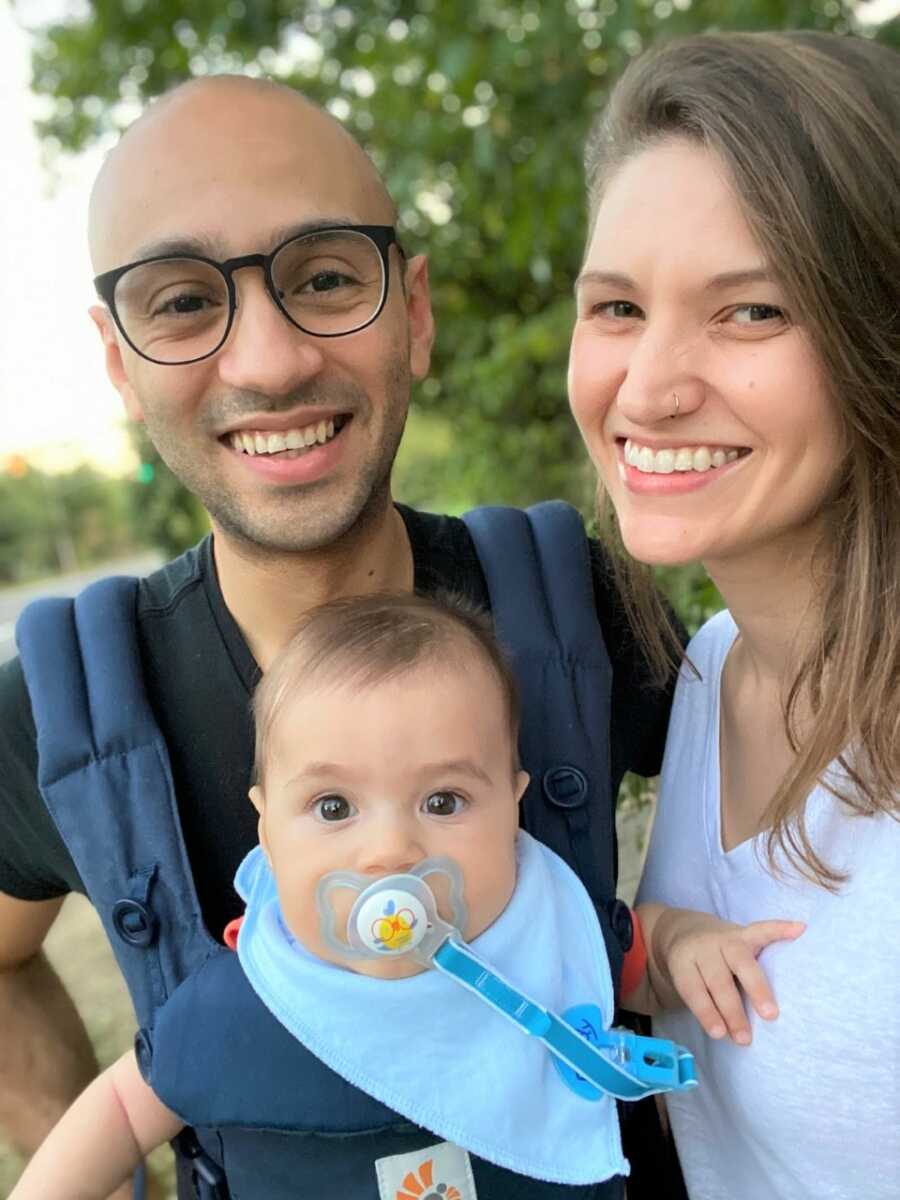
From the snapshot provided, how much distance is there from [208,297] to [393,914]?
102 cm

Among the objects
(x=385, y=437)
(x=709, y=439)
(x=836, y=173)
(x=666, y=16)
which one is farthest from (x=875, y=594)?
(x=666, y=16)

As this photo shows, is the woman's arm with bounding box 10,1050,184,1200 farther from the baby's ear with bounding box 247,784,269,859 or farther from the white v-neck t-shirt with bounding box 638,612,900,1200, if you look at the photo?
the white v-neck t-shirt with bounding box 638,612,900,1200

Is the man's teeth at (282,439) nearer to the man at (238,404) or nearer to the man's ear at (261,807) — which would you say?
the man at (238,404)

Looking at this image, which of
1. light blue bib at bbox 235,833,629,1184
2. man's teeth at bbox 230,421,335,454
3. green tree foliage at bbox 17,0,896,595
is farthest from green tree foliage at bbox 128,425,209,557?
light blue bib at bbox 235,833,629,1184

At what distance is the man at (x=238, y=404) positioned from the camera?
173 cm


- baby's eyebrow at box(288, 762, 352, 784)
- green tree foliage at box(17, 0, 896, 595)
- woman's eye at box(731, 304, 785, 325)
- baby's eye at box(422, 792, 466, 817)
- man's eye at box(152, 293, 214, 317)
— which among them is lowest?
baby's eye at box(422, 792, 466, 817)

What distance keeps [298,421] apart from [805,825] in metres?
1.00

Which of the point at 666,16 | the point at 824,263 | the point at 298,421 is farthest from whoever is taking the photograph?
the point at 666,16

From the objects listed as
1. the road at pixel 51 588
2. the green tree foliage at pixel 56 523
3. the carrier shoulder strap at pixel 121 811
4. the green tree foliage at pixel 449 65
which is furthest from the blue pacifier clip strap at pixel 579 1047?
the green tree foliage at pixel 56 523

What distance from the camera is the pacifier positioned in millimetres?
1391

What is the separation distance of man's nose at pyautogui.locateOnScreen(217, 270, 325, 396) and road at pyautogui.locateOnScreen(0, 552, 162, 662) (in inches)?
441

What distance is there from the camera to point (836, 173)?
1372 millimetres

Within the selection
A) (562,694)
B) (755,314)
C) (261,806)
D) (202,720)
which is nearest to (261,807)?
(261,806)

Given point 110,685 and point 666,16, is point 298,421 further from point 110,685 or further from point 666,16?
point 666,16
